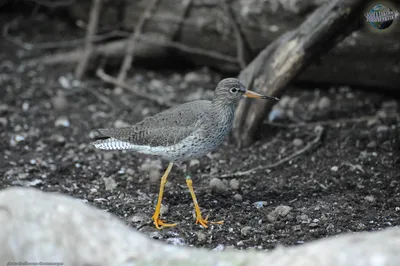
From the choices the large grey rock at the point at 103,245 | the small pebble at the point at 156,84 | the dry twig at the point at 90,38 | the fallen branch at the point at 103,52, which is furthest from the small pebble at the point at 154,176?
the dry twig at the point at 90,38

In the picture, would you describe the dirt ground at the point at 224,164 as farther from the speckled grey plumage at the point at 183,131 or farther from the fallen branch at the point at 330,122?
the speckled grey plumage at the point at 183,131

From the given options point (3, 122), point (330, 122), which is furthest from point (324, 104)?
point (3, 122)

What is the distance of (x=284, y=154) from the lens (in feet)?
20.8

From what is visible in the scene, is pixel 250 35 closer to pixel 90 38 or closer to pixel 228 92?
pixel 90 38

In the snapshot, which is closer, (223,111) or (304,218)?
(304,218)

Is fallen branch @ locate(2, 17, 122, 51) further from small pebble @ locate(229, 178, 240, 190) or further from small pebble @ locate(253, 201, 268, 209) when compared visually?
small pebble @ locate(253, 201, 268, 209)

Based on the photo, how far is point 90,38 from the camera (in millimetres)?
8352

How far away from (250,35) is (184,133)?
3.12m

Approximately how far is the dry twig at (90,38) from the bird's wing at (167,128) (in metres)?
3.33

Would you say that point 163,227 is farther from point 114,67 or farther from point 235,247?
point 114,67

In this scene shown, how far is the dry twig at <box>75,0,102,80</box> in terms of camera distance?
27.6 ft

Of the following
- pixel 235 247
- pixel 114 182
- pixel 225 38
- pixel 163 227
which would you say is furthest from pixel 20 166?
pixel 225 38

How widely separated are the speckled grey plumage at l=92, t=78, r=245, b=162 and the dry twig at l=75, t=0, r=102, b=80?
3331mm

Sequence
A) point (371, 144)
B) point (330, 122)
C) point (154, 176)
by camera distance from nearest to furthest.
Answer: point (154, 176), point (371, 144), point (330, 122)
